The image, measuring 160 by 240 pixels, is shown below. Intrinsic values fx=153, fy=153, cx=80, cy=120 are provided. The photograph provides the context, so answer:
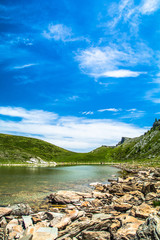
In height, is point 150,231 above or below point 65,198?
above

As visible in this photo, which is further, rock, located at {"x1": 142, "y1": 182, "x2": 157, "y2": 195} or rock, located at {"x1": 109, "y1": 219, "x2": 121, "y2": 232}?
rock, located at {"x1": 142, "y1": 182, "x2": 157, "y2": 195}

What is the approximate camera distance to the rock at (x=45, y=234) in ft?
31.2

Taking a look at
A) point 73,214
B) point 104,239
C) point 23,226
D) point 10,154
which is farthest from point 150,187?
point 10,154

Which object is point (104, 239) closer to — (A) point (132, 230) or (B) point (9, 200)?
(A) point (132, 230)

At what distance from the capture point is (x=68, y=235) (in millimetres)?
9891

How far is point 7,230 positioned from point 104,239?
24.1ft

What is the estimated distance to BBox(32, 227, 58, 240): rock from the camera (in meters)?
9.52

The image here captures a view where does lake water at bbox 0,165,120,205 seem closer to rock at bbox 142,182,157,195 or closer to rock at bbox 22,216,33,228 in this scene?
rock at bbox 22,216,33,228

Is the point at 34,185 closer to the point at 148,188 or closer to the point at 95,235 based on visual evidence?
the point at 148,188

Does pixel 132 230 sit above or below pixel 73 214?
above

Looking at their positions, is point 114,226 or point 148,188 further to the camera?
point 148,188

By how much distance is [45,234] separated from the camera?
32.4ft

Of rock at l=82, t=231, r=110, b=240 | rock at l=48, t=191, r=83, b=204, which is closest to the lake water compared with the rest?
rock at l=48, t=191, r=83, b=204

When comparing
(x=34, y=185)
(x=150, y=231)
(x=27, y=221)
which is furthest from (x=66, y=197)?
(x=150, y=231)
